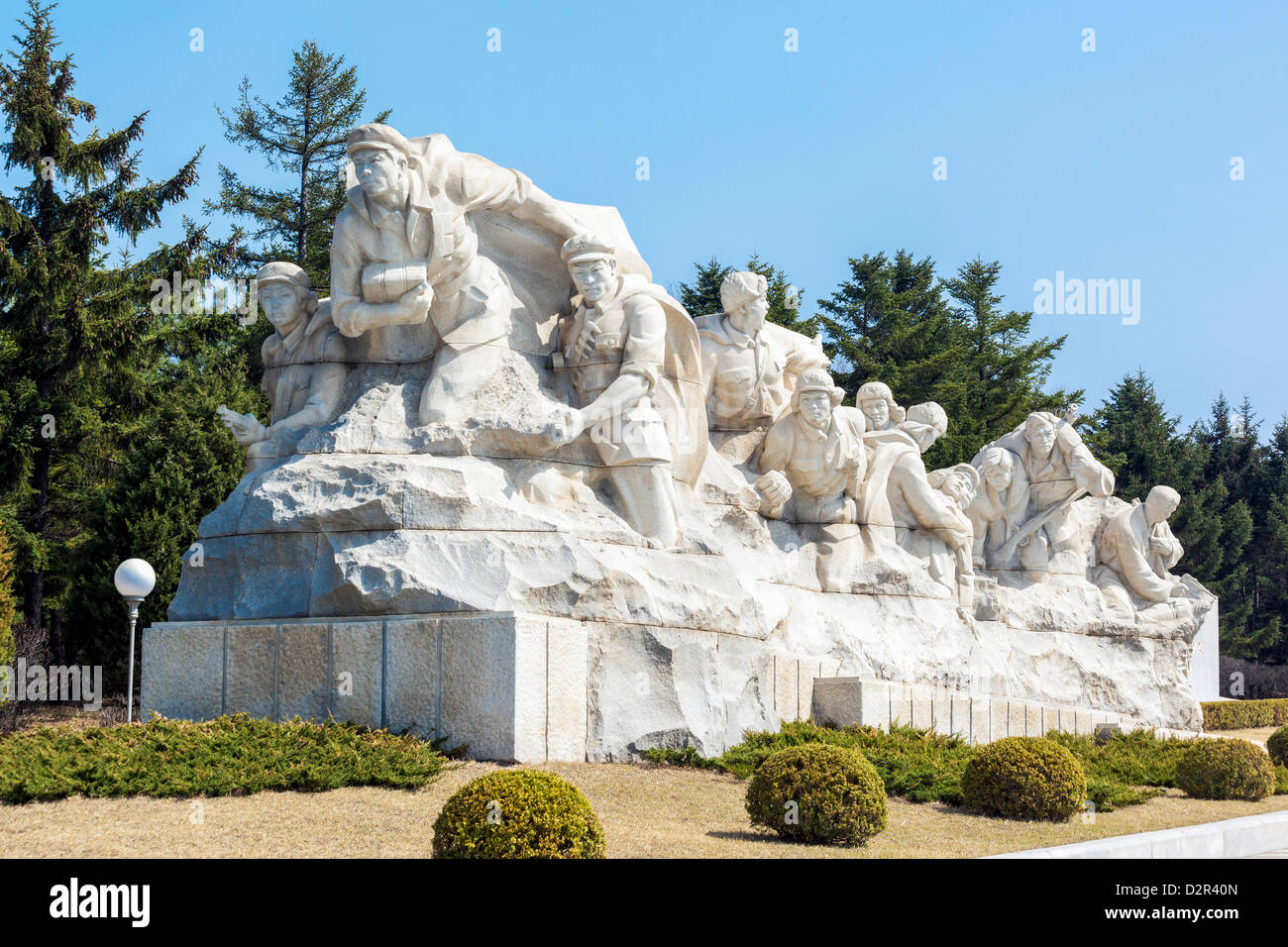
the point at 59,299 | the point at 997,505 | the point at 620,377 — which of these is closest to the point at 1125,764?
the point at 997,505

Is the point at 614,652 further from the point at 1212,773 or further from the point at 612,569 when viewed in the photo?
the point at 1212,773

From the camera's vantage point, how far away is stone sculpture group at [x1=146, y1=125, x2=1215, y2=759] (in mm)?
11867

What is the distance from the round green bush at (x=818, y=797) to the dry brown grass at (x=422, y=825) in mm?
151

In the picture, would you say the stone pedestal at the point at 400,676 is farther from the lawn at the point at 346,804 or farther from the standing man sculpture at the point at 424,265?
the standing man sculpture at the point at 424,265

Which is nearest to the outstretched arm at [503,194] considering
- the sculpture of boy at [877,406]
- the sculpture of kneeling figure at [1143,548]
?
the sculpture of boy at [877,406]

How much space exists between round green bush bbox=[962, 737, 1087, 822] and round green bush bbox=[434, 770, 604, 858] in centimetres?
437

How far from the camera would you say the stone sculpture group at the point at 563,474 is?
11.9 metres

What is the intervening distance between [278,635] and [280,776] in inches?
88.9

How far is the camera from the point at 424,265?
12648 millimetres

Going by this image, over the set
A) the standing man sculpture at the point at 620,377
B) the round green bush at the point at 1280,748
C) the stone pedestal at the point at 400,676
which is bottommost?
the round green bush at the point at 1280,748

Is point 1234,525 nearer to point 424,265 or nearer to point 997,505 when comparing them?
point 997,505

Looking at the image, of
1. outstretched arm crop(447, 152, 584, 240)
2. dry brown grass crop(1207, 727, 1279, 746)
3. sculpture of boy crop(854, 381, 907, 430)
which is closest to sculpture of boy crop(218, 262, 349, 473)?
outstretched arm crop(447, 152, 584, 240)

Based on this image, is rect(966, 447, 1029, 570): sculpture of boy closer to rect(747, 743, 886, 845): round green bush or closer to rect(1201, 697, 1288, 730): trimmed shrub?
rect(1201, 697, 1288, 730): trimmed shrub

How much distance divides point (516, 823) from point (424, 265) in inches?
252
